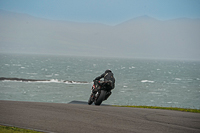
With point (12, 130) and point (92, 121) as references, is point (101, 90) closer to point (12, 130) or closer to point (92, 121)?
point (92, 121)

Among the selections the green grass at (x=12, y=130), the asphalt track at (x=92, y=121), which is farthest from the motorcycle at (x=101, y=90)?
the green grass at (x=12, y=130)

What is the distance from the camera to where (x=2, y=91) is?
179ft

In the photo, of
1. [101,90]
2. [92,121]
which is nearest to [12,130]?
[92,121]

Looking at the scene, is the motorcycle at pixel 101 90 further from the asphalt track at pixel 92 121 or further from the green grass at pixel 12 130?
the green grass at pixel 12 130

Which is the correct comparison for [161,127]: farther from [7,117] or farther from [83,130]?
[7,117]

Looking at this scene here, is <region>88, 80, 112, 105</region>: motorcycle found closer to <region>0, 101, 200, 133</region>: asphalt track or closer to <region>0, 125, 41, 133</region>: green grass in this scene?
<region>0, 101, 200, 133</region>: asphalt track

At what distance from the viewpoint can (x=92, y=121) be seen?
992 centimetres

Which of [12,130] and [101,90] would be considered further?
[101,90]

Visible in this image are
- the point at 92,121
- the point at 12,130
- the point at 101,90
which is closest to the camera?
the point at 12,130

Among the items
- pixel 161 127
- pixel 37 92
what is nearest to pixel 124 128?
pixel 161 127

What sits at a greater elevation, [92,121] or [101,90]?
[101,90]

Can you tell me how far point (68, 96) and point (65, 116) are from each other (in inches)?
1711

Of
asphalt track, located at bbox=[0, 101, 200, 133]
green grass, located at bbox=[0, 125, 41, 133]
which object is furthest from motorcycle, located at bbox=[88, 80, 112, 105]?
green grass, located at bbox=[0, 125, 41, 133]

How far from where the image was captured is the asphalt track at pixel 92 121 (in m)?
8.90
